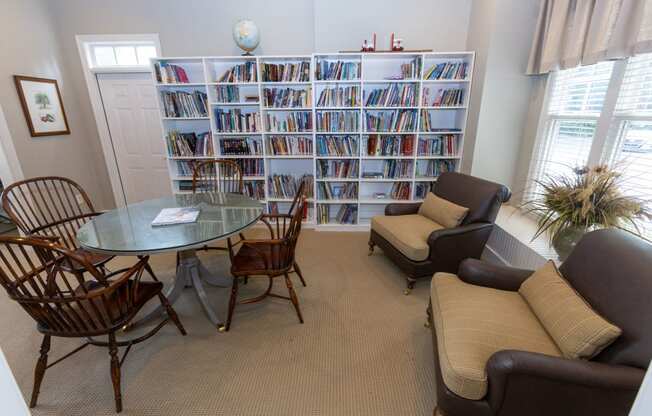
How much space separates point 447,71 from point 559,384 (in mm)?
2997

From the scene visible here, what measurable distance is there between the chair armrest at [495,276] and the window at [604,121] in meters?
0.84

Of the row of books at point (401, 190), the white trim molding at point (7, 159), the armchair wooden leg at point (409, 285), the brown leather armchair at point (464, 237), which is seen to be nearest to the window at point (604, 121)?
the brown leather armchair at point (464, 237)

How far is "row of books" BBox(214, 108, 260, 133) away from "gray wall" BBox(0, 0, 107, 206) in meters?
1.85

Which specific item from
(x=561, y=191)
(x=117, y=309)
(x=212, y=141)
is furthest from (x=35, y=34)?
(x=561, y=191)

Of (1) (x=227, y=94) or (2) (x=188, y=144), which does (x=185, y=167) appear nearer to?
(2) (x=188, y=144)

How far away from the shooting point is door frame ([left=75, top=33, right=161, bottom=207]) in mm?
3500

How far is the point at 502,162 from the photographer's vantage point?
312 cm

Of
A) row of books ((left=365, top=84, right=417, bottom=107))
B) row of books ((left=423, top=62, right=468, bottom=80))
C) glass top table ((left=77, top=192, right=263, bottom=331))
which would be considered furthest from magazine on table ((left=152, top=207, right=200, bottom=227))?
row of books ((left=423, top=62, right=468, bottom=80))

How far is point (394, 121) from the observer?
11.0 ft

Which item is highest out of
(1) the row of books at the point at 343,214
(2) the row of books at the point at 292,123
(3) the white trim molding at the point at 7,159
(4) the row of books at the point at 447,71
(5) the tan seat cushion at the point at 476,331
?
(4) the row of books at the point at 447,71

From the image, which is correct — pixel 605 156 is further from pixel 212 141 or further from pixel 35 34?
pixel 35 34

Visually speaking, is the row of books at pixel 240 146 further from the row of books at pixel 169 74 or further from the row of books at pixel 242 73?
the row of books at pixel 169 74

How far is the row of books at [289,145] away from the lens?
3.50m

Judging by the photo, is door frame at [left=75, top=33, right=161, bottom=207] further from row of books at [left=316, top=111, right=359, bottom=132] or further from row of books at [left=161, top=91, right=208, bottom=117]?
row of books at [left=316, top=111, right=359, bottom=132]
